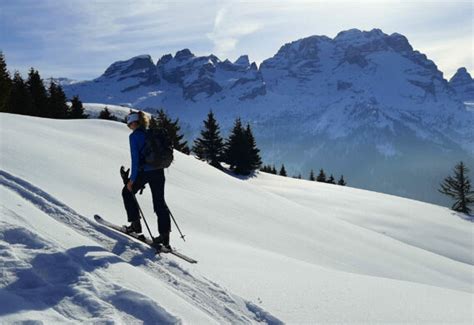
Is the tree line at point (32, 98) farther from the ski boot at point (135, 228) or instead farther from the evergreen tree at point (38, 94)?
the ski boot at point (135, 228)

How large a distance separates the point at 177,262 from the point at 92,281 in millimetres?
1802

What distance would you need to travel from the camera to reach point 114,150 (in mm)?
18234

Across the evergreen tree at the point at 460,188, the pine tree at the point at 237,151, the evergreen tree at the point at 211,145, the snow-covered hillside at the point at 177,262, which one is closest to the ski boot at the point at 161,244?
the snow-covered hillside at the point at 177,262

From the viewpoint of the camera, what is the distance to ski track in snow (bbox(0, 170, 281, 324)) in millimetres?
4566

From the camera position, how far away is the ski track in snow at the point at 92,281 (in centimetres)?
457

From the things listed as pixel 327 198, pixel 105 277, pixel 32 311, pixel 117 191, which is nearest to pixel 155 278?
pixel 105 277

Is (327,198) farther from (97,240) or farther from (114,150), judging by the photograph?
(97,240)

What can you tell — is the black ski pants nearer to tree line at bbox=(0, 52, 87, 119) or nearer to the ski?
the ski

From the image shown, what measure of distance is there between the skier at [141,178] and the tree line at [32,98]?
3667cm

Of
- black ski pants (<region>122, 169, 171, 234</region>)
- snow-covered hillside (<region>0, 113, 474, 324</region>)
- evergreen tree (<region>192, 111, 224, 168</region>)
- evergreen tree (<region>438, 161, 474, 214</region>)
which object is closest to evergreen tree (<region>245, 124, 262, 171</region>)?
evergreen tree (<region>192, 111, 224, 168</region>)

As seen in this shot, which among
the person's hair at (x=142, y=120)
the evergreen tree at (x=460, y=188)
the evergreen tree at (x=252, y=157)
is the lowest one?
the evergreen tree at (x=460, y=188)

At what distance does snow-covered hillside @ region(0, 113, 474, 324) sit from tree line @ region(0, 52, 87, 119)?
29.6m

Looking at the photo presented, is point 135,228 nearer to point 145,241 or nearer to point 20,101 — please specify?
point 145,241

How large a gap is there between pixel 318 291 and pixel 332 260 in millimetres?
6426
